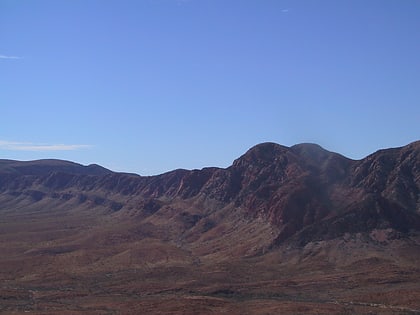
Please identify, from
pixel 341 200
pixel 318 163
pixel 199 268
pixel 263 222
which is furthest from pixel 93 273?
pixel 318 163

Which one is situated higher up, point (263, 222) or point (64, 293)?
point (263, 222)

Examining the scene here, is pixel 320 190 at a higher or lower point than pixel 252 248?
higher

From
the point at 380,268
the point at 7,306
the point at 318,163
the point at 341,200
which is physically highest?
the point at 318,163

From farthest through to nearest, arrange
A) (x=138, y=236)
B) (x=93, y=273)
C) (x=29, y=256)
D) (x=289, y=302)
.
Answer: (x=138, y=236) < (x=29, y=256) < (x=93, y=273) < (x=289, y=302)

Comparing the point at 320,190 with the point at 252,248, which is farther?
the point at 320,190

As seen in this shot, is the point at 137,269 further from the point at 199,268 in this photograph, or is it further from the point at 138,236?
the point at 138,236

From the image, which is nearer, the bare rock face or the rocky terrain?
the rocky terrain

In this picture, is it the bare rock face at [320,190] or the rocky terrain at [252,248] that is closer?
the rocky terrain at [252,248]

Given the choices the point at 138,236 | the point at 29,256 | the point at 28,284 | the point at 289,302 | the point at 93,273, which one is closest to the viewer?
the point at 289,302
